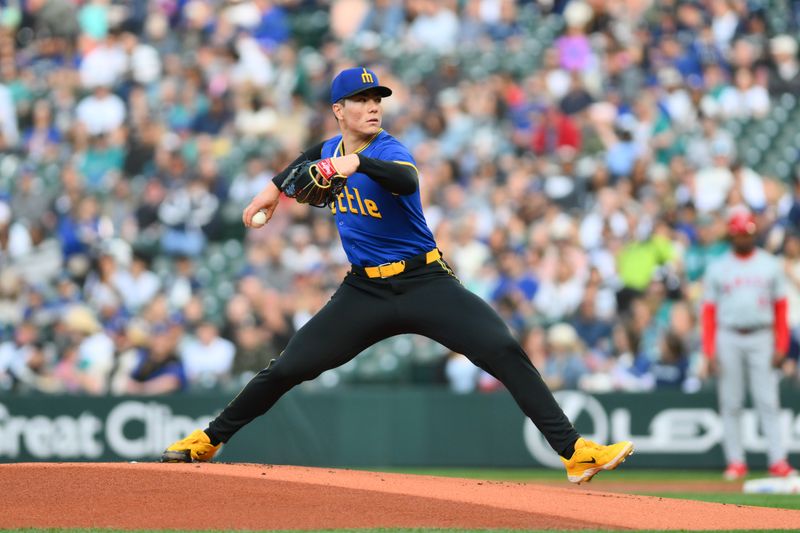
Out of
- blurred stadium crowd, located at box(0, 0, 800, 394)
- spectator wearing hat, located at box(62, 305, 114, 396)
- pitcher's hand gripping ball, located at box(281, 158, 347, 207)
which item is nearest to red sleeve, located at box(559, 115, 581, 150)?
blurred stadium crowd, located at box(0, 0, 800, 394)

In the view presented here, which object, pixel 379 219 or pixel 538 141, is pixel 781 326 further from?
pixel 538 141

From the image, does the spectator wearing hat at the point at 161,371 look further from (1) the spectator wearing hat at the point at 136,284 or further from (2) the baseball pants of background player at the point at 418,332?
(2) the baseball pants of background player at the point at 418,332

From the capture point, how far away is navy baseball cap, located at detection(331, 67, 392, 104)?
7.50 m

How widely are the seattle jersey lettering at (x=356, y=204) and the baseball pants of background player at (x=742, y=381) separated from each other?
216 inches

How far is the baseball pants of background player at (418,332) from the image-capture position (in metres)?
7.42

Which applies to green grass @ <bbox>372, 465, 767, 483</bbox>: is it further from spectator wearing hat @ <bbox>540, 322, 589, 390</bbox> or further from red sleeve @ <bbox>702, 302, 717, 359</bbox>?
red sleeve @ <bbox>702, 302, 717, 359</bbox>

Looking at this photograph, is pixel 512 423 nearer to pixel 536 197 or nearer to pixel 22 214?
pixel 536 197

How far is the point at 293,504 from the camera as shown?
22.9 feet

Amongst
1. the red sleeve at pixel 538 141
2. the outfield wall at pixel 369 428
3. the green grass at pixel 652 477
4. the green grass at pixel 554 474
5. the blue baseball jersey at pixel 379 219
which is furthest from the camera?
the red sleeve at pixel 538 141

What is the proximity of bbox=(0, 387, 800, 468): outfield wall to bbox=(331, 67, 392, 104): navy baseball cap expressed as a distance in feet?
21.9

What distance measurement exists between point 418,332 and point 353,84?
1370mm

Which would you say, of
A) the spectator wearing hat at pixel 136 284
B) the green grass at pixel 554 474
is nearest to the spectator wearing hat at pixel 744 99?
the green grass at pixel 554 474

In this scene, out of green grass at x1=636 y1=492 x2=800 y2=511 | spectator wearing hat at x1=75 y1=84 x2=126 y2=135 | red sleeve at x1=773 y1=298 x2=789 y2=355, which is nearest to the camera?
green grass at x1=636 y1=492 x2=800 y2=511

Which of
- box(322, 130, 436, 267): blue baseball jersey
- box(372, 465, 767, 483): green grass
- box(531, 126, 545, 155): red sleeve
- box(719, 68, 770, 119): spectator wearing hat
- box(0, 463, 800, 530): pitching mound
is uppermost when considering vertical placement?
box(719, 68, 770, 119): spectator wearing hat
